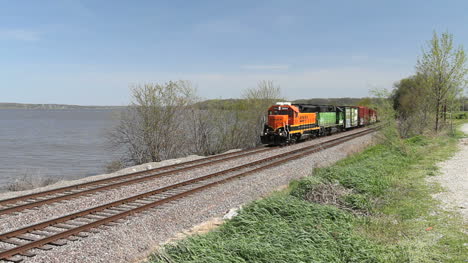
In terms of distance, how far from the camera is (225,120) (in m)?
31.2

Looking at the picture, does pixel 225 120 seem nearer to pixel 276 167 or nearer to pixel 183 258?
pixel 276 167

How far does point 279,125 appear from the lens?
25.1 m

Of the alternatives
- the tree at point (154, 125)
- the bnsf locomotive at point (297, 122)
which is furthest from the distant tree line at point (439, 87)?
the tree at point (154, 125)

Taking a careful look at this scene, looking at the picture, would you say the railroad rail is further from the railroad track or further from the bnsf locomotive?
the bnsf locomotive

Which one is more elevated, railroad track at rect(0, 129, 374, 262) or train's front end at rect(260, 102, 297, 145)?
train's front end at rect(260, 102, 297, 145)

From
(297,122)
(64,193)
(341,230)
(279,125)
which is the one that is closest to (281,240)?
(341,230)

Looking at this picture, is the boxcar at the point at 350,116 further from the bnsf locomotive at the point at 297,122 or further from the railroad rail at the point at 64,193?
the railroad rail at the point at 64,193

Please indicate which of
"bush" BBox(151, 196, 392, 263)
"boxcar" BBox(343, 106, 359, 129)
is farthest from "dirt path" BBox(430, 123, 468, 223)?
"boxcar" BBox(343, 106, 359, 129)

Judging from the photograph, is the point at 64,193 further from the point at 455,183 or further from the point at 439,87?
the point at 439,87

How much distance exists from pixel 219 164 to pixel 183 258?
12467 mm

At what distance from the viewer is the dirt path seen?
28.3 feet

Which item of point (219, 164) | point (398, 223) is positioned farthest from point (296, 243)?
point (219, 164)

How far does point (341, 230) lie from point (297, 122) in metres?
20.3

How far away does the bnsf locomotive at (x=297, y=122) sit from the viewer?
82.7 feet
